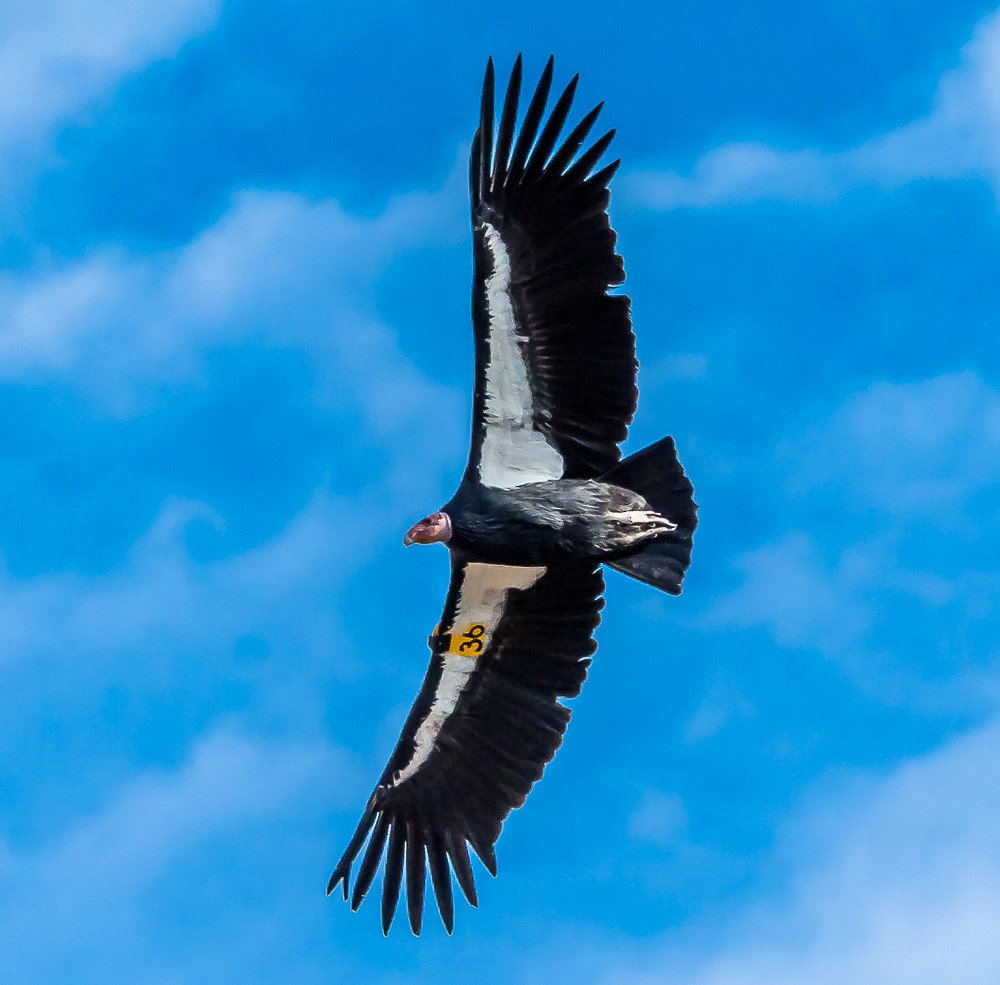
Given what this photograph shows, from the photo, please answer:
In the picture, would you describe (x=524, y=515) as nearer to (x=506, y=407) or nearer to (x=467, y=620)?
(x=506, y=407)

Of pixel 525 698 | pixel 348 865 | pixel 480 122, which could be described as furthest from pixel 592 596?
pixel 480 122

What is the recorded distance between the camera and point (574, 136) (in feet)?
46.8

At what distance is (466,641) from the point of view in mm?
15977

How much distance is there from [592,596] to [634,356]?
2.29 meters

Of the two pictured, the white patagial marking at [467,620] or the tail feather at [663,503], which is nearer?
the tail feather at [663,503]

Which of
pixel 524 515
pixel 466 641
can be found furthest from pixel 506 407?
pixel 466 641

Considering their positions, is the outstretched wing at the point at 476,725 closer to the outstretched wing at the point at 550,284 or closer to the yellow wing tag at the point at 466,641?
the yellow wing tag at the point at 466,641

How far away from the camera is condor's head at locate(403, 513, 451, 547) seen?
48.9 feet

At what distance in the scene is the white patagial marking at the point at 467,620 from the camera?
15781 millimetres

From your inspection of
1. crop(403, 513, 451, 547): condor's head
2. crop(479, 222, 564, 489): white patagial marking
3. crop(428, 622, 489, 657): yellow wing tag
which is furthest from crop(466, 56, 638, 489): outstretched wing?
crop(428, 622, 489, 657): yellow wing tag

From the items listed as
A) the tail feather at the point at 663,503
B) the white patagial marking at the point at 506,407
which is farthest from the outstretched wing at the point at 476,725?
the white patagial marking at the point at 506,407

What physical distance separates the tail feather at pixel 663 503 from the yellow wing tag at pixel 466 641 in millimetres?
1582

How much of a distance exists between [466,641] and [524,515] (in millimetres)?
1728

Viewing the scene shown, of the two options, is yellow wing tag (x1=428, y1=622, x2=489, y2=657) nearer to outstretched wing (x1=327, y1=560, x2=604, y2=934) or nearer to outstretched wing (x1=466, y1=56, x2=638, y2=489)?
outstretched wing (x1=327, y1=560, x2=604, y2=934)
